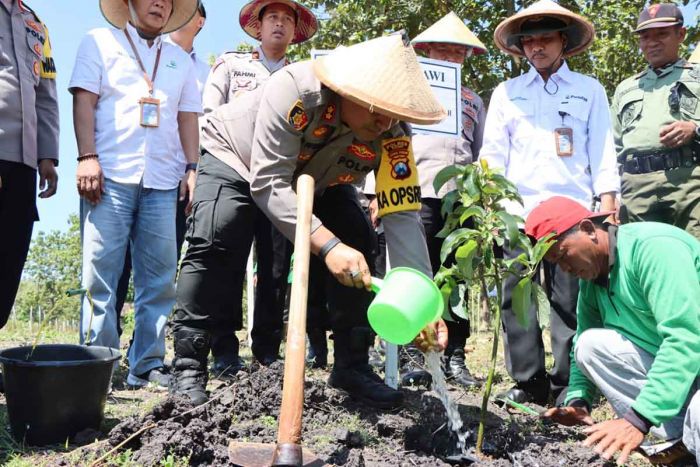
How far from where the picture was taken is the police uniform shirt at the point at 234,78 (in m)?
4.33

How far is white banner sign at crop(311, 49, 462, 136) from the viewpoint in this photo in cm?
427

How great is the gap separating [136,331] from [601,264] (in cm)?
257

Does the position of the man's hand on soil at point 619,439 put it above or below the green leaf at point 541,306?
below

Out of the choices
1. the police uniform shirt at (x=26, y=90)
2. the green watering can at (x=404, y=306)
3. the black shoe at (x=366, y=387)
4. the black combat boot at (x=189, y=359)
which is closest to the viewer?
the green watering can at (x=404, y=306)

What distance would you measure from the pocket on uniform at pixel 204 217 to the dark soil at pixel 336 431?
68 cm

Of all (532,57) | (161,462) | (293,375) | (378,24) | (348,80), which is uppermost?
(378,24)

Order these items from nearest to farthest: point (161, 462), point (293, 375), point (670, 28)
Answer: point (293, 375) → point (161, 462) → point (670, 28)

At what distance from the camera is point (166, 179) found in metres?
3.95

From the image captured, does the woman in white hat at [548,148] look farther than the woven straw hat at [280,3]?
No

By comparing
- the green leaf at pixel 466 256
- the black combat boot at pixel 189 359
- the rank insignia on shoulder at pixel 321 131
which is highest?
the rank insignia on shoulder at pixel 321 131

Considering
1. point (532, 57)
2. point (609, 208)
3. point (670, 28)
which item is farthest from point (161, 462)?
point (670, 28)

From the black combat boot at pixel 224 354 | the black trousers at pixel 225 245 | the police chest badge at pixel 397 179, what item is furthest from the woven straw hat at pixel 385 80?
the black combat boot at pixel 224 354

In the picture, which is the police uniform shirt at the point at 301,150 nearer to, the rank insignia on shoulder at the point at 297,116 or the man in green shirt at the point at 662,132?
the rank insignia on shoulder at the point at 297,116

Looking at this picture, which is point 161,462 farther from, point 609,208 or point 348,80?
point 609,208
